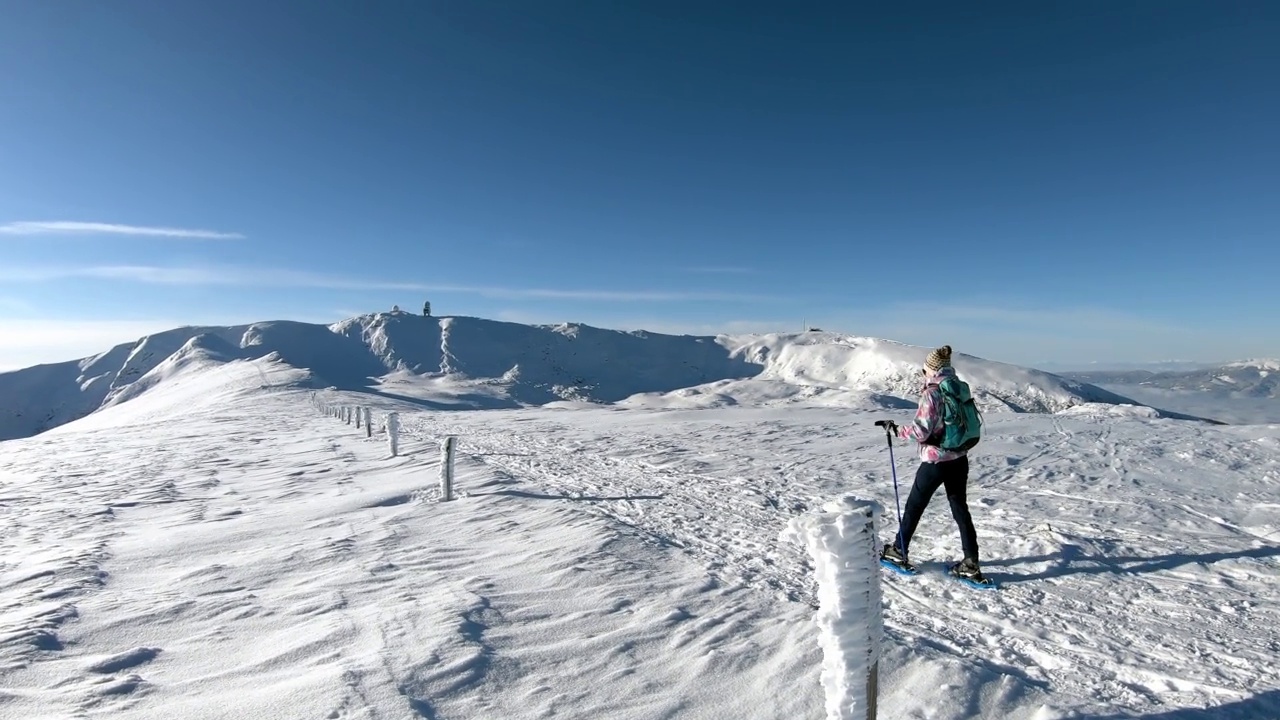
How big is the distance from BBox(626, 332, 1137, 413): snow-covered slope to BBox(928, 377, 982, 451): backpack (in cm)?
7775

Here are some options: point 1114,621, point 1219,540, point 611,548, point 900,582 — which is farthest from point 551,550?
point 1219,540

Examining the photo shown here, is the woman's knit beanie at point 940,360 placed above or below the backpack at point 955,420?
above

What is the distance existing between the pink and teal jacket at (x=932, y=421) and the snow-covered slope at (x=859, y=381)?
255ft

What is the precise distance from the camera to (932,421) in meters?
5.45

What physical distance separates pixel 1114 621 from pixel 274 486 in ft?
41.1

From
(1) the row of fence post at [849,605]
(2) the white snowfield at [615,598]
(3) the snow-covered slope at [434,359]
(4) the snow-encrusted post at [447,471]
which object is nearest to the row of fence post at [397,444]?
(4) the snow-encrusted post at [447,471]

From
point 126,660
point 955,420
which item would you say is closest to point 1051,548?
point 955,420

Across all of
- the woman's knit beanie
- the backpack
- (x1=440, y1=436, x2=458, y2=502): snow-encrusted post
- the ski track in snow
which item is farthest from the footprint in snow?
the woman's knit beanie

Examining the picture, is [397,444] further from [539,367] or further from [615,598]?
[539,367]

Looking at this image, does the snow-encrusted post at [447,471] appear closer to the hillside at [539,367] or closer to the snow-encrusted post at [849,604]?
the snow-encrusted post at [849,604]

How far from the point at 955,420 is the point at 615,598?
3.38 metres

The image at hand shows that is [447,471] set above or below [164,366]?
below

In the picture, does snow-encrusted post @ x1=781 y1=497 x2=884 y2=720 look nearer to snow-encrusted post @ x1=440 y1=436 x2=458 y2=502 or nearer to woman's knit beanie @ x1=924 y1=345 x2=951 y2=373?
woman's knit beanie @ x1=924 y1=345 x2=951 y2=373

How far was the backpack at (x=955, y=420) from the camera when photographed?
17.6 feet
